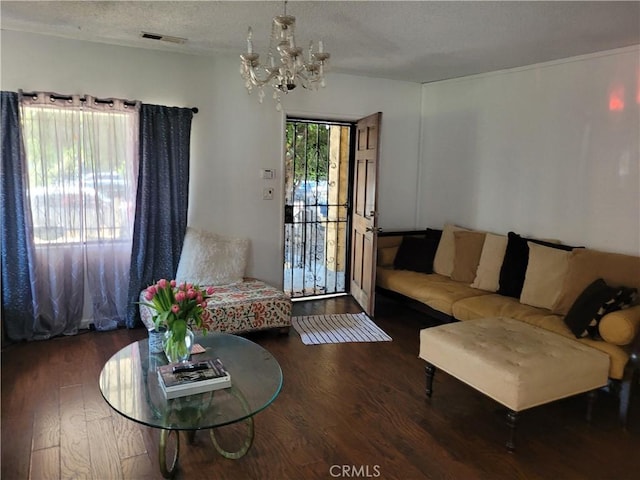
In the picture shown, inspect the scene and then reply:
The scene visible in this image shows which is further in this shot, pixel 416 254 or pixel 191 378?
pixel 416 254

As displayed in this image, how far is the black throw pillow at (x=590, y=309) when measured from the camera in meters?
3.07

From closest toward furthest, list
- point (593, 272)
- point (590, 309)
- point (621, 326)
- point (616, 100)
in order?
point (621, 326)
point (590, 309)
point (593, 272)
point (616, 100)

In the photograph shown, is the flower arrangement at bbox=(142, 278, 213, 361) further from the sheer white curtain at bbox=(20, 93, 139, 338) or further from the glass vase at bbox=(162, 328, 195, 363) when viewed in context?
the sheer white curtain at bbox=(20, 93, 139, 338)

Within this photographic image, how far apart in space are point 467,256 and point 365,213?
Result: 1090mm

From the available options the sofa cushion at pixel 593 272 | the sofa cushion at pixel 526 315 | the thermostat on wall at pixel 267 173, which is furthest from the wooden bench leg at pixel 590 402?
the thermostat on wall at pixel 267 173

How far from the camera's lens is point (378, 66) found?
4629 mm

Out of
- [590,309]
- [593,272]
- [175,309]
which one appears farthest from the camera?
[593,272]

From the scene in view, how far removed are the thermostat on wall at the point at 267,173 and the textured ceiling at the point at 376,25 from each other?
1.15m

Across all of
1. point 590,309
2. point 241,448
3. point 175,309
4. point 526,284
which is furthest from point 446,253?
point 175,309

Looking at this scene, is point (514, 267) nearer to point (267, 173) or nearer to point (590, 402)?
point (590, 402)

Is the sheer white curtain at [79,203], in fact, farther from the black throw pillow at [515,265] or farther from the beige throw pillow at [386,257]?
the black throw pillow at [515,265]

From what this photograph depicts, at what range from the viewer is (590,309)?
3123 millimetres

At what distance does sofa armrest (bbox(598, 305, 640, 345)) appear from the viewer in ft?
9.53

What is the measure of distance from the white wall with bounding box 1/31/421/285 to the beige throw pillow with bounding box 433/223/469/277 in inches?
33.1
